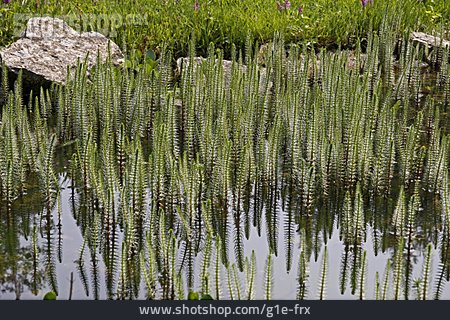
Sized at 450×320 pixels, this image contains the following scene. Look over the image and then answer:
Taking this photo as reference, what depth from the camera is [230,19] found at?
9602 millimetres

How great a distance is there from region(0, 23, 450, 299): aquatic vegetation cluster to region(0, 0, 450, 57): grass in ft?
5.34

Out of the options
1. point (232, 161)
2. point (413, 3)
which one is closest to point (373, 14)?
point (413, 3)

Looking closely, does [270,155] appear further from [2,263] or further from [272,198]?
[2,263]

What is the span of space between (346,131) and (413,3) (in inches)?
183

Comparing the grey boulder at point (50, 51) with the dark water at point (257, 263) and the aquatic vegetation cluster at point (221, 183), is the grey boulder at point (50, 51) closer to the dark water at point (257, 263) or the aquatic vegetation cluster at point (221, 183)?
the aquatic vegetation cluster at point (221, 183)

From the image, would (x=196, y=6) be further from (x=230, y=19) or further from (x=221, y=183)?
(x=221, y=183)

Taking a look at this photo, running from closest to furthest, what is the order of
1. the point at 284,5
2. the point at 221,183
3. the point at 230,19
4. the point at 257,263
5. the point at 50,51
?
the point at 257,263, the point at 221,183, the point at 50,51, the point at 230,19, the point at 284,5

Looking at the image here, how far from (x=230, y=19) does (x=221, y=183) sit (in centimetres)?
407

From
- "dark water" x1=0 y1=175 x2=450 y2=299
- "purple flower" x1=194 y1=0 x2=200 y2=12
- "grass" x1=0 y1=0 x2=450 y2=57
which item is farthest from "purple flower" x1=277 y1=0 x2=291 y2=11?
"dark water" x1=0 y1=175 x2=450 y2=299

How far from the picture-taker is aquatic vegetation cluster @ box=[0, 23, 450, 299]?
495 cm

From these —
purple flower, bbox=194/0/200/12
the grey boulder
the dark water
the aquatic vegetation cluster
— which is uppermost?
purple flower, bbox=194/0/200/12

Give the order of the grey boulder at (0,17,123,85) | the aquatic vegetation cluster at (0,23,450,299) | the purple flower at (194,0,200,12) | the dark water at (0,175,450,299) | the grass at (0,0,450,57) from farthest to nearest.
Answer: the purple flower at (194,0,200,12) → the grass at (0,0,450,57) → the grey boulder at (0,17,123,85) → the aquatic vegetation cluster at (0,23,450,299) → the dark water at (0,175,450,299)

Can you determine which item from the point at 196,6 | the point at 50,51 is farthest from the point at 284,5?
the point at 50,51

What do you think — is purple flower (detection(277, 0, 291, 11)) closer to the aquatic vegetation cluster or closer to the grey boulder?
the grey boulder
